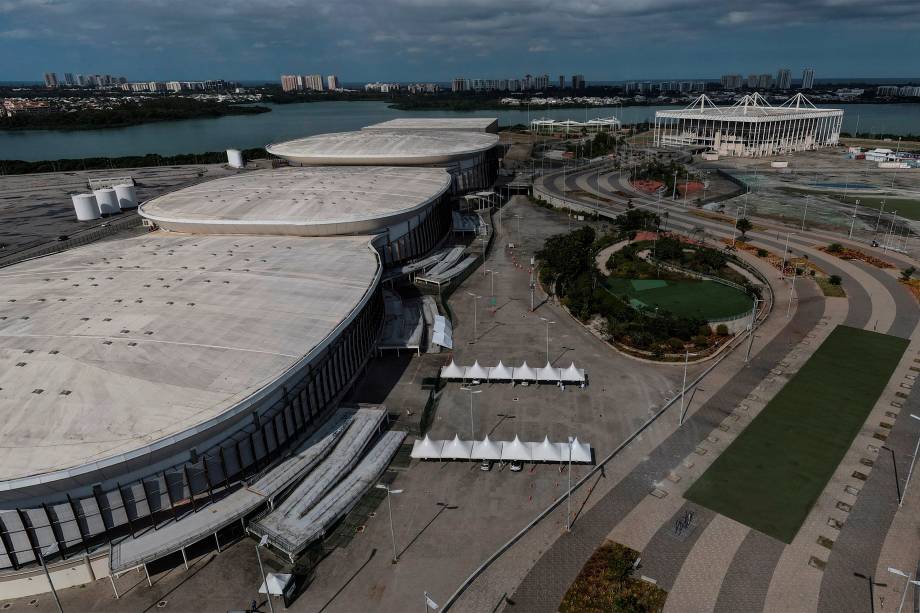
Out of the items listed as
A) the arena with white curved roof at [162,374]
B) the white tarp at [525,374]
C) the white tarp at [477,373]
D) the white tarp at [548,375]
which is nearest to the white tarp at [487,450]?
the white tarp at [477,373]

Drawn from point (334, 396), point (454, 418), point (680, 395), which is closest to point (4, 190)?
point (334, 396)

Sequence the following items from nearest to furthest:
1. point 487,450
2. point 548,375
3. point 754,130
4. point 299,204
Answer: point 487,450
point 548,375
point 299,204
point 754,130

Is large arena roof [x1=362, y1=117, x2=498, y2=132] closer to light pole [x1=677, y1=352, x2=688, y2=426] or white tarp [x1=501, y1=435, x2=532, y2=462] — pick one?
light pole [x1=677, y1=352, x2=688, y2=426]

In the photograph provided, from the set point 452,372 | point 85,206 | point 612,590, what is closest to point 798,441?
point 612,590

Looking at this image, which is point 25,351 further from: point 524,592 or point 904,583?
point 904,583

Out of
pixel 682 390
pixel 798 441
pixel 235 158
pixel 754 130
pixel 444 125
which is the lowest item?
pixel 798 441

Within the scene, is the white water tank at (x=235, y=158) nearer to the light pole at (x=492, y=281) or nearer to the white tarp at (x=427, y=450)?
the light pole at (x=492, y=281)

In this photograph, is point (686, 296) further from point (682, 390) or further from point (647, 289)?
point (682, 390)
